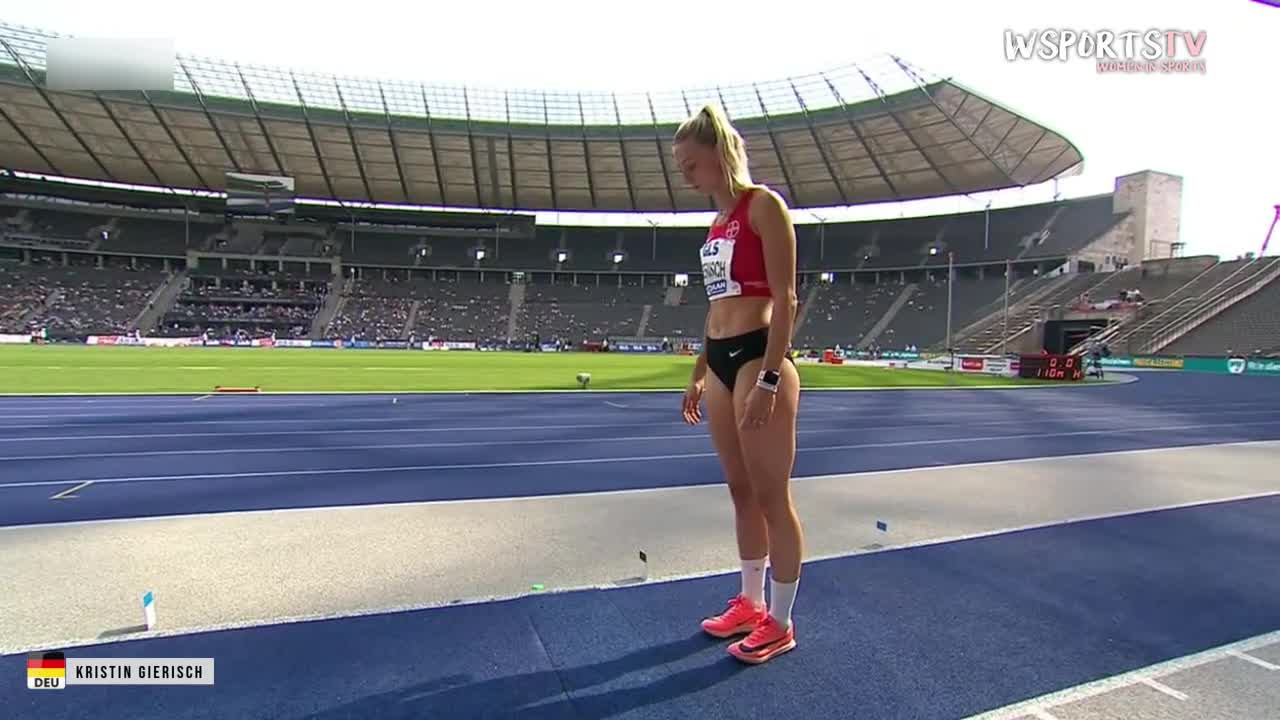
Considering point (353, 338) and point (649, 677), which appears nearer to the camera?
point (649, 677)

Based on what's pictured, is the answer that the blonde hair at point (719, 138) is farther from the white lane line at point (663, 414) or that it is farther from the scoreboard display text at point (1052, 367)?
the scoreboard display text at point (1052, 367)

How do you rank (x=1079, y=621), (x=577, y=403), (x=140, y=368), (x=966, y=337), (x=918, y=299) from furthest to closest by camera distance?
1. (x=918, y=299)
2. (x=966, y=337)
3. (x=140, y=368)
4. (x=577, y=403)
5. (x=1079, y=621)

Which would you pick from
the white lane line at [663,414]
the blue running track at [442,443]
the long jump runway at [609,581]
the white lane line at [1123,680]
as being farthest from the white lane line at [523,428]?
the white lane line at [1123,680]

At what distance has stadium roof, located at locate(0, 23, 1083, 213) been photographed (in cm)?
4244

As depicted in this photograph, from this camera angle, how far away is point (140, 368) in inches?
783

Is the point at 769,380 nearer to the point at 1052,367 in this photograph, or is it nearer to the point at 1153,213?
the point at 1052,367

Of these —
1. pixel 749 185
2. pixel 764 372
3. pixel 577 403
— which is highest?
pixel 749 185

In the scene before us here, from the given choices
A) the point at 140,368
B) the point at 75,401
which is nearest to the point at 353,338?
the point at 140,368

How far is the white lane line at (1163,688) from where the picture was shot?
7.32ft

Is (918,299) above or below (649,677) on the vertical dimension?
above

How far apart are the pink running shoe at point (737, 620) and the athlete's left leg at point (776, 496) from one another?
4.9 inches

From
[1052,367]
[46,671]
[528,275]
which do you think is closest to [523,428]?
[46,671]

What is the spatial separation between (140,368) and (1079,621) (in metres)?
25.2

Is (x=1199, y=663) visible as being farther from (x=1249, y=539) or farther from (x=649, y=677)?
(x=1249, y=539)
